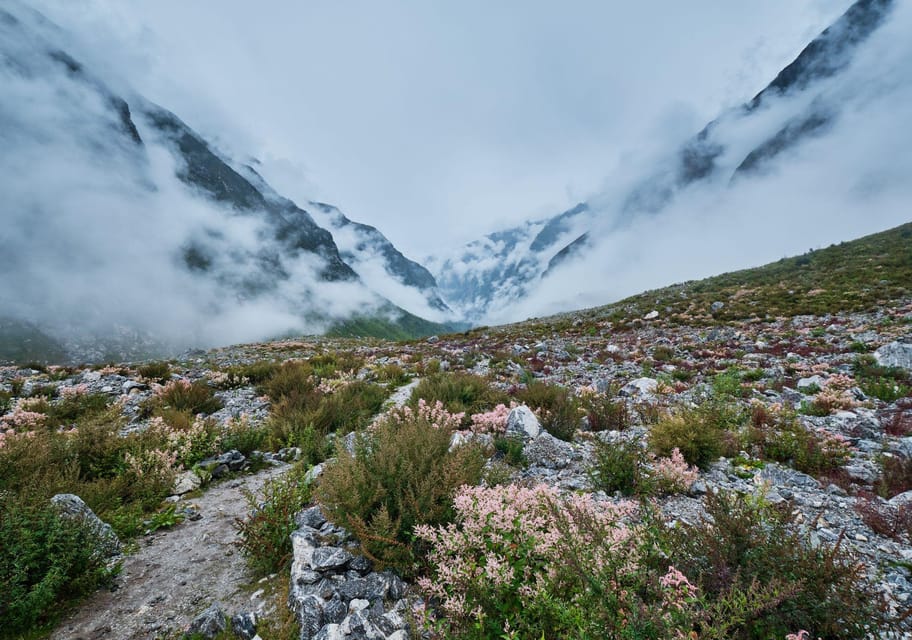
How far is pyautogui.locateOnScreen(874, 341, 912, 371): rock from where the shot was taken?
9289mm

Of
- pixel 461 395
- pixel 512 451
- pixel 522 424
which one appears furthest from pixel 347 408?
pixel 512 451

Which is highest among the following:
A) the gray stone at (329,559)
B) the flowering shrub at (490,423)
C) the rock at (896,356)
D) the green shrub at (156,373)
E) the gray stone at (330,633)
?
the green shrub at (156,373)

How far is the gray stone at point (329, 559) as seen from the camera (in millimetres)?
3330

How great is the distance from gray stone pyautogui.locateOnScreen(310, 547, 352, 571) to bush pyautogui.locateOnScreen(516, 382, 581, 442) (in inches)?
186

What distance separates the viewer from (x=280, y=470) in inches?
270

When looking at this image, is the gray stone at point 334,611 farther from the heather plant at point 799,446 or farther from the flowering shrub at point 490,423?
the heather plant at point 799,446

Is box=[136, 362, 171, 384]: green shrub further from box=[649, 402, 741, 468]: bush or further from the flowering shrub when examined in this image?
box=[649, 402, 741, 468]: bush

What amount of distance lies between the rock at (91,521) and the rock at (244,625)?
207 centimetres

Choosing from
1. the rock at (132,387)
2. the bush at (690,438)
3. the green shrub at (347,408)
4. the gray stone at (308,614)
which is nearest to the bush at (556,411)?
the bush at (690,438)

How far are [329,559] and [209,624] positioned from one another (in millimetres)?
1014

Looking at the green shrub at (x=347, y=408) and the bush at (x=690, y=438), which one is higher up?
the green shrub at (x=347, y=408)

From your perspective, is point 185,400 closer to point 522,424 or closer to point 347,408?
point 347,408

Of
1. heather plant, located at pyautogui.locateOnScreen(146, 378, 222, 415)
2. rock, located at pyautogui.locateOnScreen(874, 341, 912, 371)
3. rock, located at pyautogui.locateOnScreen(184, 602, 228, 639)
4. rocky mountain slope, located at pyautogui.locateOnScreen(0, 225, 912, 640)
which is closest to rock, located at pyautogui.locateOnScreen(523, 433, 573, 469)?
rocky mountain slope, located at pyautogui.locateOnScreen(0, 225, 912, 640)

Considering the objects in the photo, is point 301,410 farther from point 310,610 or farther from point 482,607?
point 482,607
